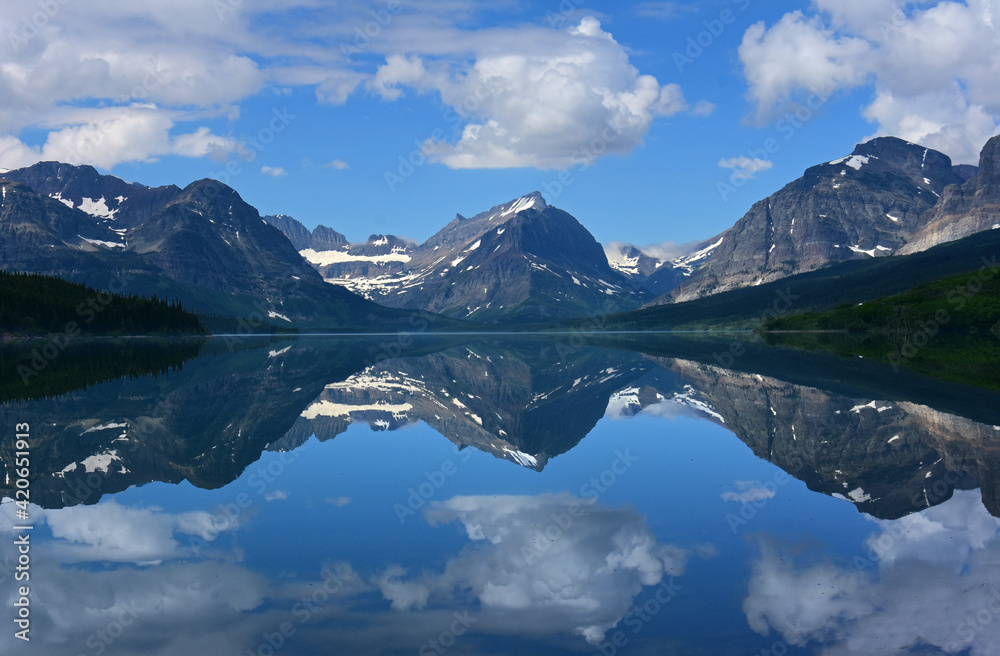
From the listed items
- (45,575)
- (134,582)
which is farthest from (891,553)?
(45,575)

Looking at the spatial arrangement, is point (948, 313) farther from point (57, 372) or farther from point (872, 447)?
point (57, 372)

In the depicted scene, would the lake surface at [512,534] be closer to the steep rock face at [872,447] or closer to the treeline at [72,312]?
the steep rock face at [872,447]

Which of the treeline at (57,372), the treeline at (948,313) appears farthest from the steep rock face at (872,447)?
the treeline at (948,313)

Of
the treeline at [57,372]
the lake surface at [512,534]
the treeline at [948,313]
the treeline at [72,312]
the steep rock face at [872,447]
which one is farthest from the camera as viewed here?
the treeline at [948,313]

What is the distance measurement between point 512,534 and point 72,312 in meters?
166

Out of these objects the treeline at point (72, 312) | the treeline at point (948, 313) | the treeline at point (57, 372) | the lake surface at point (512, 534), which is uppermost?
the treeline at point (72, 312)

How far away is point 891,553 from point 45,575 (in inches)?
724

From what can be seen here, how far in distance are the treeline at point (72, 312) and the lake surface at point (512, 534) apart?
12113 centimetres

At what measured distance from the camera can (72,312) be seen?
154 m

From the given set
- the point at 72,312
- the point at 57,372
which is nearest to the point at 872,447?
the point at 57,372

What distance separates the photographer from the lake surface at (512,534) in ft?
40.6

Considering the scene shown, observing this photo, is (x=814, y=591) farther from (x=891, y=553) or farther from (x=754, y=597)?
(x=891, y=553)

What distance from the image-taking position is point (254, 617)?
1283cm

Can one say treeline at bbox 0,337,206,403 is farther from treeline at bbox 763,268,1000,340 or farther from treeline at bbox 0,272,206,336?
treeline at bbox 763,268,1000,340
